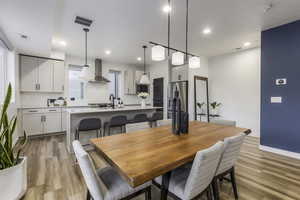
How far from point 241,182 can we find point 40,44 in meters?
5.09

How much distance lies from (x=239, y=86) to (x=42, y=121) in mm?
6486

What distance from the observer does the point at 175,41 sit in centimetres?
399

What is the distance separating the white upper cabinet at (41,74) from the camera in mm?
4408

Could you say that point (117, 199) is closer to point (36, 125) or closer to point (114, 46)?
point (114, 46)

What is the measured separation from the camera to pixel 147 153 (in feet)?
4.29

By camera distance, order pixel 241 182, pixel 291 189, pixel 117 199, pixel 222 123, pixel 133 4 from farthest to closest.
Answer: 1. pixel 222 123
2. pixel 133 4
3. pixel 241 182
4. pixel 291 189
5. pixel 117 199

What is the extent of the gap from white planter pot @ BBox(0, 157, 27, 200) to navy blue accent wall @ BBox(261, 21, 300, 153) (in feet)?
15.1

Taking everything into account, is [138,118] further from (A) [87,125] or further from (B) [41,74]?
(B) [41,74]

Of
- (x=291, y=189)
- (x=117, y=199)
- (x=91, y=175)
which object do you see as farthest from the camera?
(x=291, y=189)

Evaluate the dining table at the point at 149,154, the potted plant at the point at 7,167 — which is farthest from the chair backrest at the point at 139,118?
the potted plant at the point at 7,167

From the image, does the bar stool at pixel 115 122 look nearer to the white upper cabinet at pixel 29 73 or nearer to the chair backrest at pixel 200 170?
the chair backrest at pixel 200 170

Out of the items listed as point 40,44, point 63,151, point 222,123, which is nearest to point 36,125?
point 63,151

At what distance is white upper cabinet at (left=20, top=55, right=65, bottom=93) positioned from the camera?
4408mm

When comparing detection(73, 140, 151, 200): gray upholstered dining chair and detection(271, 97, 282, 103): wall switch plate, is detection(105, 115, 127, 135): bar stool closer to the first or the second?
detection(73, 140, 151, 200): gray upholstered dining chair
